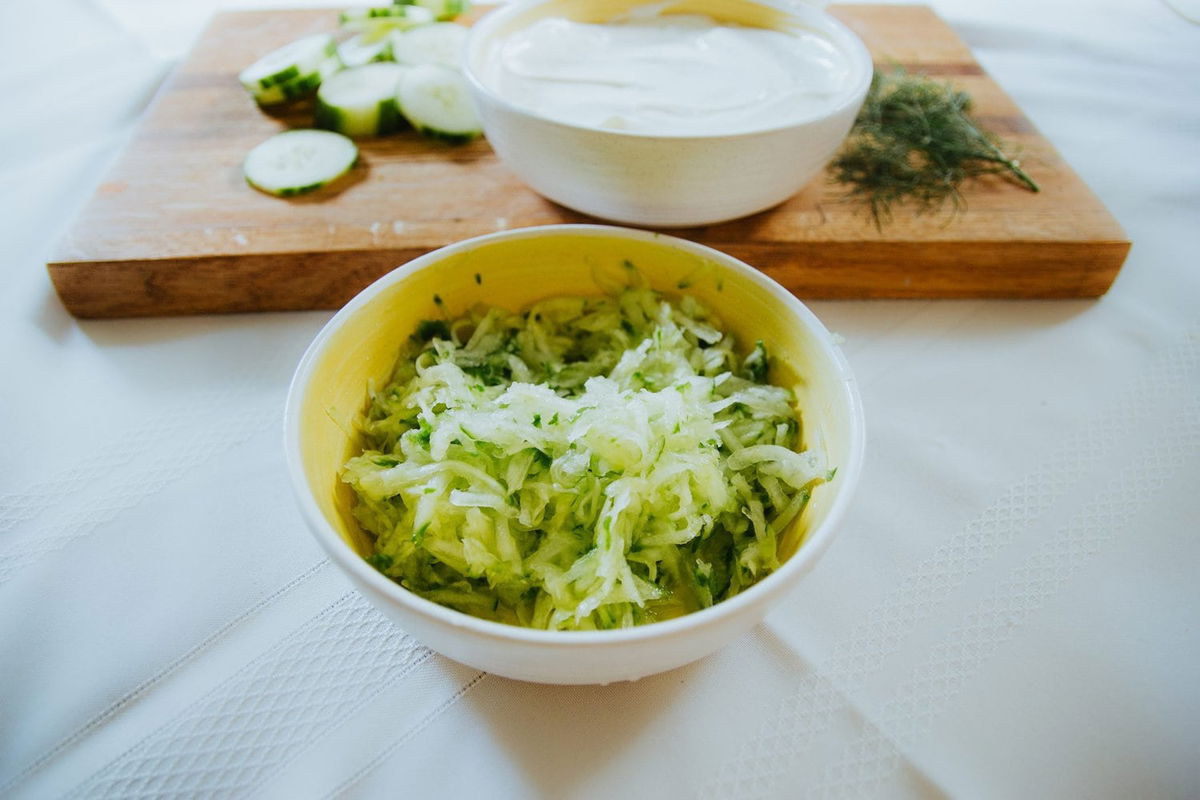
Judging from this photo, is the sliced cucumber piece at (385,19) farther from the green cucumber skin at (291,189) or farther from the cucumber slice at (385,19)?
the green cucumber skin at (291,189)

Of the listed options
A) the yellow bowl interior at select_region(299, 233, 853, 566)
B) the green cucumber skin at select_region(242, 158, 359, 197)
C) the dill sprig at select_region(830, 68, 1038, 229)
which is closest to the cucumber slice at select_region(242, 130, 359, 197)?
the green cucumber skin at select_region(242, 158, 359, 197)

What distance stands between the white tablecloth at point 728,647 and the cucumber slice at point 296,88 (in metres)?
0.55

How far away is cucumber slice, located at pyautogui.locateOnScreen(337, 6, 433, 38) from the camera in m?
2.04

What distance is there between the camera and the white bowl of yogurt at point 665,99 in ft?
4.43

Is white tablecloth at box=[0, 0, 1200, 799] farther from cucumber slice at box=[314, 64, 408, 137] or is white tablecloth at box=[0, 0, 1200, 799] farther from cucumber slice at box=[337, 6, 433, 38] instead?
cucumber slice at box=[337, 6, 433, 38]

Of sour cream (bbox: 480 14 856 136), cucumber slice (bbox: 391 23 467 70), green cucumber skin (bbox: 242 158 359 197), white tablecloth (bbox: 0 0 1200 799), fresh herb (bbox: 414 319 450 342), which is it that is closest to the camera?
white tablecloth (bbox: 0 0 1200 799)

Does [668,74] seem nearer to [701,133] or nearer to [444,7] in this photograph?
[701,133]

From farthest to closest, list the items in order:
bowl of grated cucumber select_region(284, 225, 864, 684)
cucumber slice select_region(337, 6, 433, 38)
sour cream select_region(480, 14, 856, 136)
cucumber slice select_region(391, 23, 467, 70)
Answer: cucumber slice select_region(337, 6, 433, 38) → cucumber slice select_region(391, 23, 467, 70) → sour cream select_region(480, 14, 856, 136) → bowl of grated cucumber select_region(284, 225, 864, 684)

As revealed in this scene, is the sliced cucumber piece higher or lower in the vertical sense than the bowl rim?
lower

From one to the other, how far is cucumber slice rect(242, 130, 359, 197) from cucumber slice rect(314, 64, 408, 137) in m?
0.04

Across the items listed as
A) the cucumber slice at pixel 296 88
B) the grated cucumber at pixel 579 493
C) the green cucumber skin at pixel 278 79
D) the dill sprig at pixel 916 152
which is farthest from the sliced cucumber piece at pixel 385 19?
the grated cucumber at pixel 579 493

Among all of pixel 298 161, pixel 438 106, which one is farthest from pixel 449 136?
pixel 298 161

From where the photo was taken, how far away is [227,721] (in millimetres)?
953

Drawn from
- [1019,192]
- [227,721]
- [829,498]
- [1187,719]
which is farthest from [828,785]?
[1019,192]
